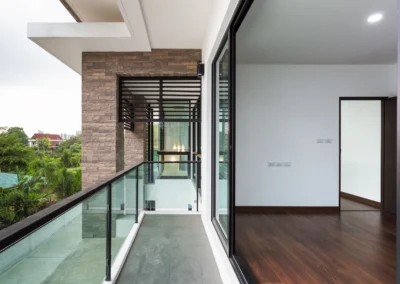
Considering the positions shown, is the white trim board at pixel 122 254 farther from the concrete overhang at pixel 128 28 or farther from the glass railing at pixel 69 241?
the concrete overhang at pixel 128 28

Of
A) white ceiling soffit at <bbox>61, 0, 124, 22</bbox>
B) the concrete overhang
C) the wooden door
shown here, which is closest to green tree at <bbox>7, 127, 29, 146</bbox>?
the concrete overhang

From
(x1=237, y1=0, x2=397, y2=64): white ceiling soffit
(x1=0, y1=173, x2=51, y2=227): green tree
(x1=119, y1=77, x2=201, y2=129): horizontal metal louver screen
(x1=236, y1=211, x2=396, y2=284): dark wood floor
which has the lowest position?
(x1=0, y1=173, x2=51, y2=227): green tree

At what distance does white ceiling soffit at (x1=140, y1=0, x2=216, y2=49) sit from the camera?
125 inches

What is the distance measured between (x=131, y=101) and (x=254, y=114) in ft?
7.49

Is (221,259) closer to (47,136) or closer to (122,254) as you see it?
(122,254)

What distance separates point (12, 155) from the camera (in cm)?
913

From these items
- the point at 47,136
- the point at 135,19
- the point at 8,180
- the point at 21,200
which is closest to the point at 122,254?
the point at 135,19

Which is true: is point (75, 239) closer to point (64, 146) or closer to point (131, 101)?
point (131, 101)

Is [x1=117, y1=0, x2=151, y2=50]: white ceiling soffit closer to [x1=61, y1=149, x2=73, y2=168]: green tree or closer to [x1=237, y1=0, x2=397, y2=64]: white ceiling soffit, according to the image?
[x1=237, y1=0, x2=397, y2=64]: white ceiling soffit

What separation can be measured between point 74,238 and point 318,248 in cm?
260

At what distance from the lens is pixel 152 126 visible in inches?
219

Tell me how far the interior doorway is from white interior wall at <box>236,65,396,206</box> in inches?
11.3

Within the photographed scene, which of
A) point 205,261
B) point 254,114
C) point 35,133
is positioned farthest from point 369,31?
point 35,133

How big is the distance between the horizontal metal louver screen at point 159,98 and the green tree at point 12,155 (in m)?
6.41
